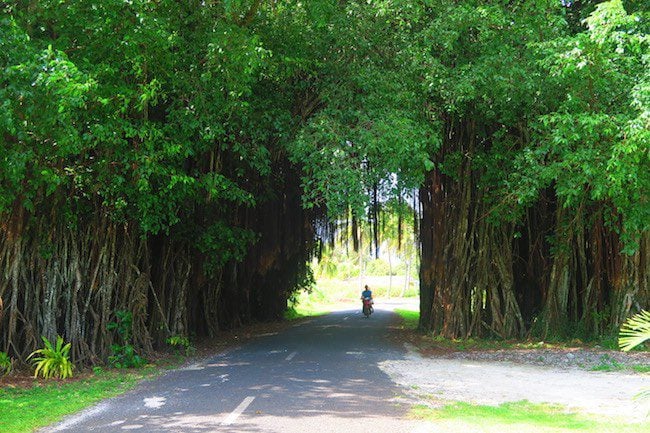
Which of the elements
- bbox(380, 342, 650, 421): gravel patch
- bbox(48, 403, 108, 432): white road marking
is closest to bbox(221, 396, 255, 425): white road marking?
bbox(48, 403, 108, 432): white road marking

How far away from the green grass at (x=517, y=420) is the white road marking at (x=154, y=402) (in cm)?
292

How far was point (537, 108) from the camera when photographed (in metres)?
12.4

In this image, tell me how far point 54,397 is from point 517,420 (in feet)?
18.8

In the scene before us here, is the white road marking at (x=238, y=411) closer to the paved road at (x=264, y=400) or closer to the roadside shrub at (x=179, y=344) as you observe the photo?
the paved road at (x=264, y=400)

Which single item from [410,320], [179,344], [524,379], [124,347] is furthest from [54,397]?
[410,320]

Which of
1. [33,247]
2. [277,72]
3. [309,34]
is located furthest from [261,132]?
[33,247]

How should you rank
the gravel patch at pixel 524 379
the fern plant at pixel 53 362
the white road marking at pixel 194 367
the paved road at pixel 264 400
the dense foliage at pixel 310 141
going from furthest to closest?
1. the white road marking at pixel 194 367
2. the fern plant at pixel 53 362
3. the dense foliage at pixel 310 141
4. the gravel patch at pixel 524 379
5. the paved road at pixel 264 400

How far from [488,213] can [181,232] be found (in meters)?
6.66

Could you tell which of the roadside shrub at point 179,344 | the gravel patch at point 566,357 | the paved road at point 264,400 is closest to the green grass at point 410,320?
the gravel patch at point 566,357

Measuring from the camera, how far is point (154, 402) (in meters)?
7.89

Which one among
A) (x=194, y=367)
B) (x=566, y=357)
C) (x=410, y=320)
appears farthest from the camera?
(x=410, y=320)

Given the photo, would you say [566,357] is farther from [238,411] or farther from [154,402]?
[154,402]

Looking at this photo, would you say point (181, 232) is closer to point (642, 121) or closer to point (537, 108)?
point (537, 108)

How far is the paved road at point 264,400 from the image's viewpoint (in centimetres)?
651
